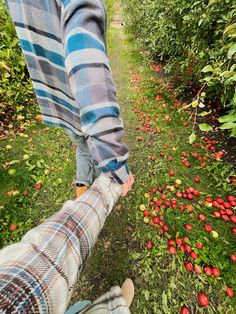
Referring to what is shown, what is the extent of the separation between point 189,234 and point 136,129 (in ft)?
6.90

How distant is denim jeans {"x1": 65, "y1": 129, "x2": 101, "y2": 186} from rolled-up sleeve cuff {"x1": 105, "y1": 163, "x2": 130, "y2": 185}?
0.92m

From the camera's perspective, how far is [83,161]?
2.16 metres

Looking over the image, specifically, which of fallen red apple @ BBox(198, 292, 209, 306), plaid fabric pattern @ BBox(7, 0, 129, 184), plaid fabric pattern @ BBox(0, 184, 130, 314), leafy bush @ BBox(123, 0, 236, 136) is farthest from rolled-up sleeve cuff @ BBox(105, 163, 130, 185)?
fallen red apple @ BBox(198, 292, 209, 306)

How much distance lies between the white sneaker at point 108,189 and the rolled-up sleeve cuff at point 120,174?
30 mm

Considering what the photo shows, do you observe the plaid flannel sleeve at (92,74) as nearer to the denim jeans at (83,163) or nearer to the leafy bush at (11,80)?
the denim jeans at (83,163)

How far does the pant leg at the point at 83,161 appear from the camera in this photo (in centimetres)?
197

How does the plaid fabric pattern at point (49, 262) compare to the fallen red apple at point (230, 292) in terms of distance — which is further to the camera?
the fallen red apple at point (230, 292)

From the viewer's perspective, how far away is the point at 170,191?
2.56 meters

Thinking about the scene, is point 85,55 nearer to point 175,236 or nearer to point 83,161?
point 83,161

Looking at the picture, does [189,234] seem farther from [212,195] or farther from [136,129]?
Result: [136,129]

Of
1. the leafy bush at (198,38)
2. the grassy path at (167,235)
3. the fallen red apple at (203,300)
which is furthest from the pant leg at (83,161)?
the fallen red apple at (203,300)

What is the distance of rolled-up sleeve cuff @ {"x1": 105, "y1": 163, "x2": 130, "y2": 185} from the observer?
110cm

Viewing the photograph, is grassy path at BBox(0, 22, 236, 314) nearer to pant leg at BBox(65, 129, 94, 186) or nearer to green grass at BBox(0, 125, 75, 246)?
green grass at BBox(0, 125, 75, 246)

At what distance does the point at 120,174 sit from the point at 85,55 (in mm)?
612
